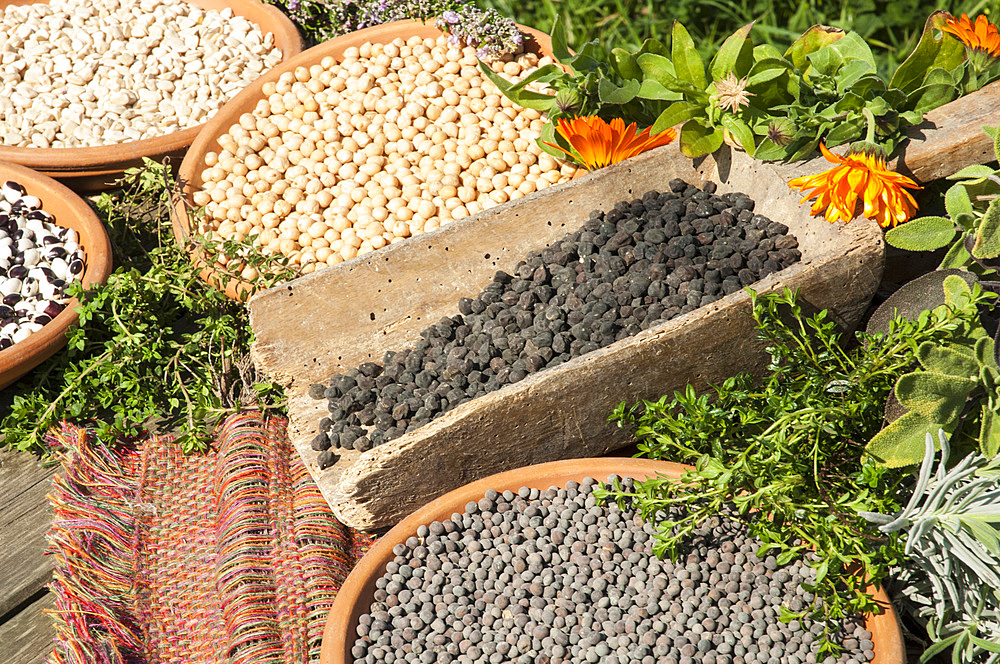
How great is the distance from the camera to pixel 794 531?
1.20 m

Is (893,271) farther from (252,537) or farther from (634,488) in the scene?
(252,537)

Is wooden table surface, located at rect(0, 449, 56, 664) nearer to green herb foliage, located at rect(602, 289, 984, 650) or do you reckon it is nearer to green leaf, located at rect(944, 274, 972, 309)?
green herb foliage, located at rect(602, 289, 984, 650)

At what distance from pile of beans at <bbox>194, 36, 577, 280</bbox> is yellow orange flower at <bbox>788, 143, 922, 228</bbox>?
729 mm

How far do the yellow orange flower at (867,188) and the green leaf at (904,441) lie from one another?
426 mm

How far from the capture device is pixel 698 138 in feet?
5.77

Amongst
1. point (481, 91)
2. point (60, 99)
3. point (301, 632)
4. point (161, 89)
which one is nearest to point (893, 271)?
point (481, 91)

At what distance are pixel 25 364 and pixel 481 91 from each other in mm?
1322

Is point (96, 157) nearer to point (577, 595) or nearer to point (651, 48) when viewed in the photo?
point (651, 48)

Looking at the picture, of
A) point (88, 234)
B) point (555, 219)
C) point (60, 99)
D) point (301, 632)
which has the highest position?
point (60, 99)

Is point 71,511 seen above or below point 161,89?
below

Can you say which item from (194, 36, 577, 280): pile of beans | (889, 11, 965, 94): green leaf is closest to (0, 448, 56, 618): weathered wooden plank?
(194, 36, 577, 280): pile of beans

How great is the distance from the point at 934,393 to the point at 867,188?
1.44ft

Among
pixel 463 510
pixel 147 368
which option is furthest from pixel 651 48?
pixel 147 368

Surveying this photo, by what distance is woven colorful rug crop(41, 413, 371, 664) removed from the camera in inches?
53.8
